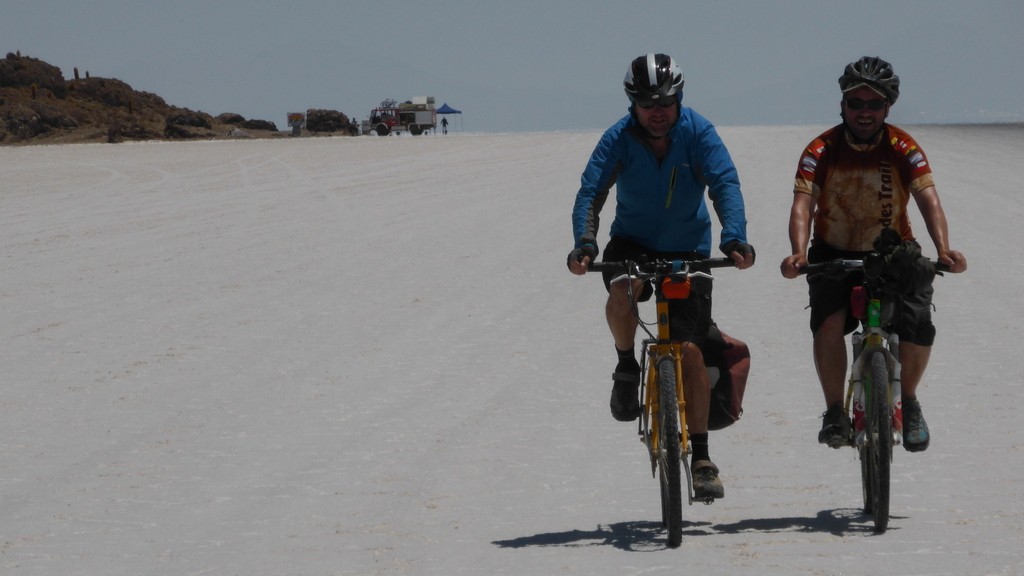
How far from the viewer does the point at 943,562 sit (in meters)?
5.07

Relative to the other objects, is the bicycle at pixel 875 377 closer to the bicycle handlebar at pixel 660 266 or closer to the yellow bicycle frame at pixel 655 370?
the bicycle handlebar at pixel 660 266

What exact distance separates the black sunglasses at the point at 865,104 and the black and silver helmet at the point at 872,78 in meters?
0.04

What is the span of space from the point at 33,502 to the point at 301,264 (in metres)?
8.91

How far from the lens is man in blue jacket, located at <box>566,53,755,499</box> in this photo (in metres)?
5.46

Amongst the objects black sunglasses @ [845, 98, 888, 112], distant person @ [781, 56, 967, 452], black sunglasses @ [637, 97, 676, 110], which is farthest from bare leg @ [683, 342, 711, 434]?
black sunglasses @ [845, 98, 888, 112]

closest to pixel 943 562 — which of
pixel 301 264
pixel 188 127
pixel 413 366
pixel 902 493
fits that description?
pixel 902 493

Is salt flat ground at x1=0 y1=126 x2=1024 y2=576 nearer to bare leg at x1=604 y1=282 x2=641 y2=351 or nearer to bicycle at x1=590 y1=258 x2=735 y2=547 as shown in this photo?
bicycle at x1=590 y1=258 x2=735 y2=547

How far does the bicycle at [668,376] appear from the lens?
208 inches

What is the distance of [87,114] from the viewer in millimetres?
80062

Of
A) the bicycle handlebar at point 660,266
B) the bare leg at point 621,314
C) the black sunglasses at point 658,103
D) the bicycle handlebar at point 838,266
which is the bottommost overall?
the bare leg at point 621,314

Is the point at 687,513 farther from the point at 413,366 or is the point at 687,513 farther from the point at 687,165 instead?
the point at 413,366

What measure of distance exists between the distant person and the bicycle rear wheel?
0.21 meters

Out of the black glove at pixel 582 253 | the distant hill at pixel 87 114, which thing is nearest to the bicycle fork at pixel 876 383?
the black glove at pixel 582 253

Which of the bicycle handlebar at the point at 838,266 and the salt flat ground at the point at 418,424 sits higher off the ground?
the bicycle handlebar at the point at 838,266
